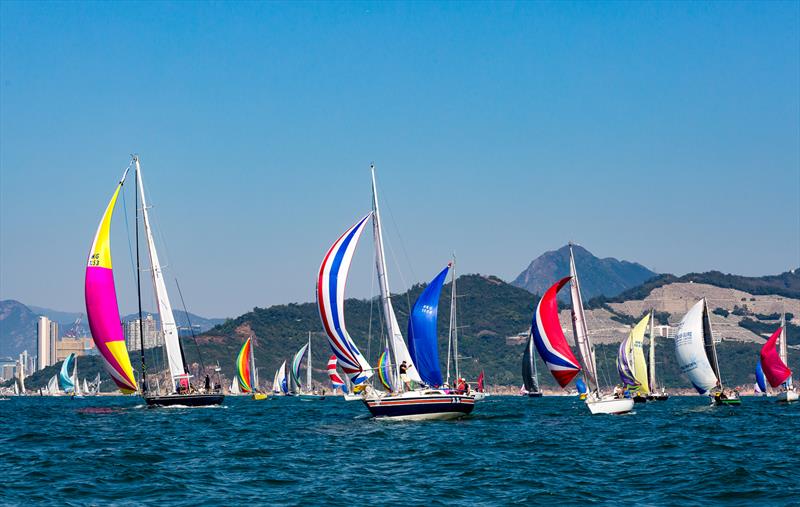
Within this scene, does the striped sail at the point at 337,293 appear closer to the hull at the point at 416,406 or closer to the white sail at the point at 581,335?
the hull at the point at 416,406

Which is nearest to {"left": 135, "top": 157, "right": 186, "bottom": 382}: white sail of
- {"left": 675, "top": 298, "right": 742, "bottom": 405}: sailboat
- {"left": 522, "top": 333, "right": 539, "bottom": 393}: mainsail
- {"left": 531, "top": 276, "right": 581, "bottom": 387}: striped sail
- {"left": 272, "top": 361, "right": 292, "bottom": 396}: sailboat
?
{"left": 531, "top": 276, "right": 581, "bottom": 387}: striped sail

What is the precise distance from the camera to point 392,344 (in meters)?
47.5

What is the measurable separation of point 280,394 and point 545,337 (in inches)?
3882

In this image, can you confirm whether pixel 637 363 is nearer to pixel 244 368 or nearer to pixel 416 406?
pixel 416 406

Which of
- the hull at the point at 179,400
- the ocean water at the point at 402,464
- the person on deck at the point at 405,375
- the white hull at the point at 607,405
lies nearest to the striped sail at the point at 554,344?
the white hull at the point at 607,405

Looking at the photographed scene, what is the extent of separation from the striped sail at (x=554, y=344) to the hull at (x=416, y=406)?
8931 millimetres

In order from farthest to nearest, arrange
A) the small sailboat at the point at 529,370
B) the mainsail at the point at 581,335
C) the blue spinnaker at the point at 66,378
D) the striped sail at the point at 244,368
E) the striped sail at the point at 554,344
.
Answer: the blue spinnaker at the point at 66,378, the striped sail at the point at 244,368, the small sailboat at the point at 529,370, the striped sail at the point at 554,344, the mainsail at the point at 581,335

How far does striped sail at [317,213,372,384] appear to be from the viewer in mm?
45750

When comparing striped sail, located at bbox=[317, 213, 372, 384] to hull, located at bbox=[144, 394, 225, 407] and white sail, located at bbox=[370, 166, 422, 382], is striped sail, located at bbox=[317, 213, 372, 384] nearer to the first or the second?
→ white sail, located at bbox=[370, 166, 422, 382]

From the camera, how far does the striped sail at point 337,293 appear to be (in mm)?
45750

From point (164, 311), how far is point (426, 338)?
20.7 m

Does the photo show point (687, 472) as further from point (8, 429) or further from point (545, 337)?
point (8, 429)

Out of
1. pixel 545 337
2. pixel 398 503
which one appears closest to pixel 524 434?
pixel 545 337

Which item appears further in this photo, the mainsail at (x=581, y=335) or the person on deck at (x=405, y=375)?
the mainsail at (x=581, y=335)
